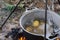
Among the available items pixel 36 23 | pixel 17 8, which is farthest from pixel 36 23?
pixel 17 8

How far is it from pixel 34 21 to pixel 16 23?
273 millimetres

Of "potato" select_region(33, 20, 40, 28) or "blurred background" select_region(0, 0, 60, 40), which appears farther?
"blurred background" select_region(0, 0, 60, 40)

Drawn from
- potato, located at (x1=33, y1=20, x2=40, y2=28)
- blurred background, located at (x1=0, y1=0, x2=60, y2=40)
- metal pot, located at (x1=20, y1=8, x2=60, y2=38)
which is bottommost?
blurred background, located at (x1=0, y1=0, x2=60, y2=40)

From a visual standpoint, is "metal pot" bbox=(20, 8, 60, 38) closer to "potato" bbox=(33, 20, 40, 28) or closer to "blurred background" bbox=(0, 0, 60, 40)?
"potato" bbox=(33, 20, 40, 28)

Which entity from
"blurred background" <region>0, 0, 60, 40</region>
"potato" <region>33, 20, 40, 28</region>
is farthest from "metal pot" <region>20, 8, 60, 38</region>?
"blurred background" <region>0, 0, 60, 40</region>

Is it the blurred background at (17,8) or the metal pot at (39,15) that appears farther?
the blurred background at (17,8)

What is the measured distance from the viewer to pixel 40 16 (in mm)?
1837

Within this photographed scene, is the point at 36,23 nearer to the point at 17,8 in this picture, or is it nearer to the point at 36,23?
the point at 36,23

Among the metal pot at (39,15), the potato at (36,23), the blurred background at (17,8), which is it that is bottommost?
the blurred background at (17,8)

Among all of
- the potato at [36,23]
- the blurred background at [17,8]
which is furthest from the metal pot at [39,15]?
the blurred background at [17,8]

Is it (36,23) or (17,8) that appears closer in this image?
(36,23)

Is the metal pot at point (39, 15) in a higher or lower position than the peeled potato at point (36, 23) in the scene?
higher

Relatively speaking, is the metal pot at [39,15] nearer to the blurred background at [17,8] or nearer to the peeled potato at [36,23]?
the peeled potato at [36,23]

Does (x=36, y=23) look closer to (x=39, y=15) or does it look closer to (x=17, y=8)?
(x=39, y=15)
